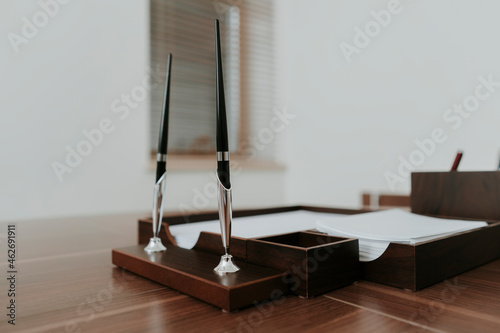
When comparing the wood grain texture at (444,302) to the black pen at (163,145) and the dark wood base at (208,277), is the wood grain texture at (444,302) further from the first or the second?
the black pen at (163,145)

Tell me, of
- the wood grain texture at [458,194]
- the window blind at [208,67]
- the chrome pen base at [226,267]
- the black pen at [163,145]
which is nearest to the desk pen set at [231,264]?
the chrome pen base at [226,267]

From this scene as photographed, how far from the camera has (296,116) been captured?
120 inches

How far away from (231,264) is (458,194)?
538 millimetres

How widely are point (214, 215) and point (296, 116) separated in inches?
89.7

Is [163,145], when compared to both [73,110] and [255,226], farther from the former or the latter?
[73,110]

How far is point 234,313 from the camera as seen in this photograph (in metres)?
0.41

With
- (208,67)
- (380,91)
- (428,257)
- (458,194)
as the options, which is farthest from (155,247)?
(208,67)

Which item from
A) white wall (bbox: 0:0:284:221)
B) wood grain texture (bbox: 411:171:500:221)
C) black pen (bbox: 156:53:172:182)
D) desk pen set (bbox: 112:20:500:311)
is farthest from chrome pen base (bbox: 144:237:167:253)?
white wall (bbox: 0:0:284:221)

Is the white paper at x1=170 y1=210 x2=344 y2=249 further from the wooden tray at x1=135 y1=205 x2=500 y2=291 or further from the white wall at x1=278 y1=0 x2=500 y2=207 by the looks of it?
the white wall at x1=278 y1=0 x2=500 y2=207

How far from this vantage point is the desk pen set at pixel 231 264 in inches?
17.1

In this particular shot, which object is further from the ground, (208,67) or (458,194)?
(208,67)

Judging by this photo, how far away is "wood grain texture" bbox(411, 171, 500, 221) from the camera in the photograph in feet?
2.40

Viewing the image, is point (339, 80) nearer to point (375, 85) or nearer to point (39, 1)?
point (375, 85)

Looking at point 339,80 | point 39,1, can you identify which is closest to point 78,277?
point 39,1
